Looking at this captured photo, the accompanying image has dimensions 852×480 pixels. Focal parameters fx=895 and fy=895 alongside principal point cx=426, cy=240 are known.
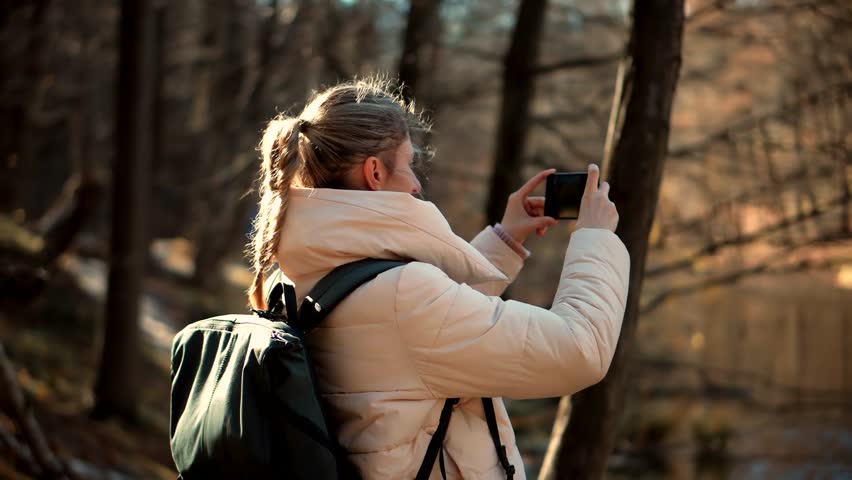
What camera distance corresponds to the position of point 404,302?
1.92m

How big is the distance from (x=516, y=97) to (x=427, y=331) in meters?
6.11

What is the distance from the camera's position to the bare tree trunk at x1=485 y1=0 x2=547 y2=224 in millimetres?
7723

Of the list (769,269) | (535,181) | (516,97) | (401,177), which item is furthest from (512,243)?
(516,97)

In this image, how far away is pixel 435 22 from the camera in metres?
7.33

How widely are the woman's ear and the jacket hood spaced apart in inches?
3.3

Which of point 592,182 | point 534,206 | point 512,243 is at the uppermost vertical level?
point 592,182

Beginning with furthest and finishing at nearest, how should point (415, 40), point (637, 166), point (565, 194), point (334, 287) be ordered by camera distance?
point (415, 40), point (637, 166), point (565, 194), point (334, 287)

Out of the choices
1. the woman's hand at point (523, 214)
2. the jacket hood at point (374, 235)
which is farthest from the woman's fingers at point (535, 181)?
the jacket hood at point (374, 235)

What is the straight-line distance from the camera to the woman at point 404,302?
1.91 metres

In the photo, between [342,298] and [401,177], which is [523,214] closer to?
[401,177]

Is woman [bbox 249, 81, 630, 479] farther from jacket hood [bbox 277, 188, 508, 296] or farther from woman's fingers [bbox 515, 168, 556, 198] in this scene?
woman's fingers [bbox 515, 168, 556, 198]

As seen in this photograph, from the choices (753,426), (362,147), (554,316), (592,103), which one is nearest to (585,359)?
(554,316)

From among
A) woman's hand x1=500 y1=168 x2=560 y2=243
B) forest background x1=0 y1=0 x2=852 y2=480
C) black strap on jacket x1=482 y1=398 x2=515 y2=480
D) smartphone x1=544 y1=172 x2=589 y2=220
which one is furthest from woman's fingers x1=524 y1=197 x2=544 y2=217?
black strap on jacket x1=482 y1=398 x2=515 y2=480

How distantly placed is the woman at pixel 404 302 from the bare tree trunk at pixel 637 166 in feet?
2.62
